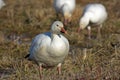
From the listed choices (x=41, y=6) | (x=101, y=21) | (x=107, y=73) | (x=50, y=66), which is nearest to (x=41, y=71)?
(x=50, y=66)

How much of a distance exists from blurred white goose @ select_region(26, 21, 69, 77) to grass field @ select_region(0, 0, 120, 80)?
21 cm

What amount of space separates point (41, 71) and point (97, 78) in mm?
1376

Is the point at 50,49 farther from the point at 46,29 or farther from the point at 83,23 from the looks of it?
the point at 46,29

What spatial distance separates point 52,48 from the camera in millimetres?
6891

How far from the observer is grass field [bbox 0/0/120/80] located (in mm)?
6938

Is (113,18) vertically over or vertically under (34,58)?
over

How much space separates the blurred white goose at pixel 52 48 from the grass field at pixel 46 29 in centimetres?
21

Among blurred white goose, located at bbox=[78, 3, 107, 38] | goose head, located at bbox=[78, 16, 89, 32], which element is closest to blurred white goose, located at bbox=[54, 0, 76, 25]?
blurred white goose, located at bbox=[78, 3, 107, 38]

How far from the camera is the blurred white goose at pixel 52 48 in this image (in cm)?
689

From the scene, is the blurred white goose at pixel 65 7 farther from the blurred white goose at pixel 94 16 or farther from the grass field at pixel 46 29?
the blurred white goose at pixel 94 16

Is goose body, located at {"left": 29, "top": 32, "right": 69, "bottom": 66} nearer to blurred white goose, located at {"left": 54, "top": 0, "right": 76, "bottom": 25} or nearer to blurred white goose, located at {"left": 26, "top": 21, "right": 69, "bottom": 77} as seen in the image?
blurred white goose, located at {"left": 26, "top": 21, "right": 69, "bottom": 77}

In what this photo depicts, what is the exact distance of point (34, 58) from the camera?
731cm

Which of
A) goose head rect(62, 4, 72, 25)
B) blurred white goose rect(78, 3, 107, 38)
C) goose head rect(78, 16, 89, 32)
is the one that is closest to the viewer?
goose head rect(78, 16, 89, 32)

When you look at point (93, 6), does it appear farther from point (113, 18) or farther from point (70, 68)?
point (70, 68)
